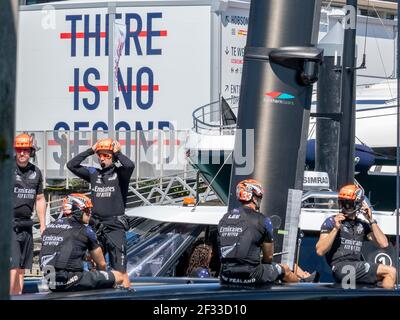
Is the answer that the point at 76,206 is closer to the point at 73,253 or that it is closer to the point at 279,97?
the point at 73,253

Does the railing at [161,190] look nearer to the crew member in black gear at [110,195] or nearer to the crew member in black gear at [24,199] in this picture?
the crew member in black gear at [24,199]

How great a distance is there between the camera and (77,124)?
22.8 m

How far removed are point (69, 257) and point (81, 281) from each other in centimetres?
27

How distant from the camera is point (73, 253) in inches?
322

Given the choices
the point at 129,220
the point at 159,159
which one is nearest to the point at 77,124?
the point at 159,159

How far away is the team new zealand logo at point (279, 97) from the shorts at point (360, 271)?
129 cm

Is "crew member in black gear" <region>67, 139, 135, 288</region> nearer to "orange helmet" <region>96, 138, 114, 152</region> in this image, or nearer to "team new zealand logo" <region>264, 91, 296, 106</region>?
"orange helmet" <region>96, 138, 114, 152</region>

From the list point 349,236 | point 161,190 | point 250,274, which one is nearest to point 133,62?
point 161,190

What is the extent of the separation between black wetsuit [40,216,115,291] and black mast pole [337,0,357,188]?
3544mm

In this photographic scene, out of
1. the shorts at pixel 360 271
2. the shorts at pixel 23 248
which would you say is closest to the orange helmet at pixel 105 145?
the shorts at pixel 23 248

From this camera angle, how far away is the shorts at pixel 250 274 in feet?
25.7

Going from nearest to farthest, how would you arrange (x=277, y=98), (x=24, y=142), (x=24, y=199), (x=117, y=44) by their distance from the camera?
(x=277, y=98)
(x=24, y=142)
(x=24, y=199)
(x=117, y=44)
